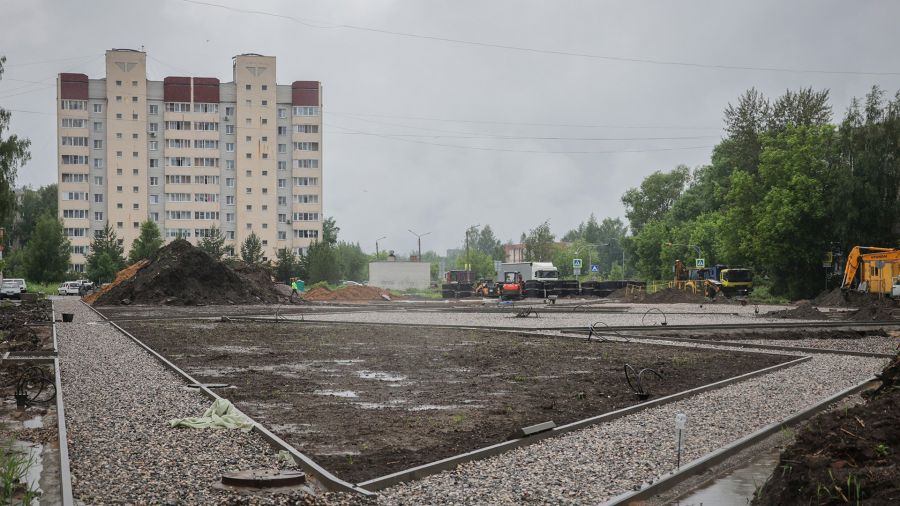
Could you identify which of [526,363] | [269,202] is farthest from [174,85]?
[526,363]

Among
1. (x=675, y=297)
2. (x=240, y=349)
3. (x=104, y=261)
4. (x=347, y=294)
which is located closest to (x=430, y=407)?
(x=240, y=349)

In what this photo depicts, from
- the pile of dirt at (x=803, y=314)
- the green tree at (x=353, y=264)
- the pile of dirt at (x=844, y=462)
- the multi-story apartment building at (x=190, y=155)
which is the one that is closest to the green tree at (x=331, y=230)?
the green tree at (x=353, y=264)

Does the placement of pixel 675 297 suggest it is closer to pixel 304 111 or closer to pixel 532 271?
pixel 532 271

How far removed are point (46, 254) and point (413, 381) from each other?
287ft

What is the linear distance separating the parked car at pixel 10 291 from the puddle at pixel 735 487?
68.7m

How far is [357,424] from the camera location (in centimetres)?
1190

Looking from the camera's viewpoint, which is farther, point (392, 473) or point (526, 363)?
point (526, 363)

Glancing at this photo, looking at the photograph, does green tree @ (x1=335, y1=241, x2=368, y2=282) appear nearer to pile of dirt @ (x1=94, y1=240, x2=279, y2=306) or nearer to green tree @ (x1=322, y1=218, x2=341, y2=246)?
green tree @ (x1=322, y1=218, x2=341, y2=246)

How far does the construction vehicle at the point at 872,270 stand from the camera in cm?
4906

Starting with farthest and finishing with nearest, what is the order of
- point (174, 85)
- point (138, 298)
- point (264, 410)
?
point (174, 85) < point (138, 298) < point (264, 410)

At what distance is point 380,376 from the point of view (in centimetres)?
1794

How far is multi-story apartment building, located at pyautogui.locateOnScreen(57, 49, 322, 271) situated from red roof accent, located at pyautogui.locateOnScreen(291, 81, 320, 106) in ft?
0.53

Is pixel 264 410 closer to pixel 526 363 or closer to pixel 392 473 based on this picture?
pixel 392 473

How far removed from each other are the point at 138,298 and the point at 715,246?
2430 inches
